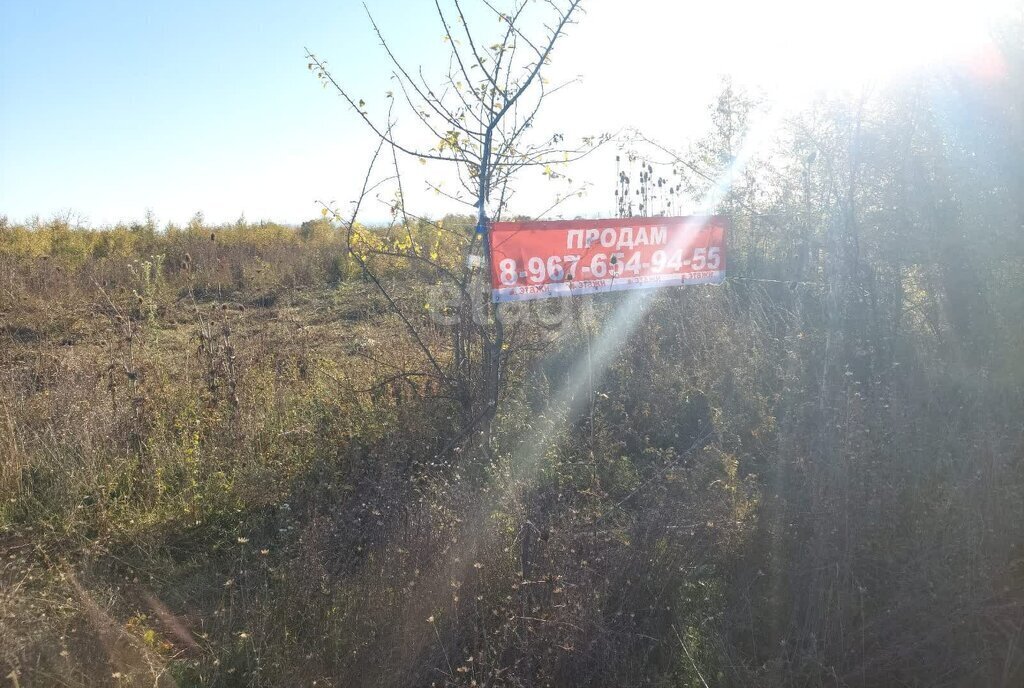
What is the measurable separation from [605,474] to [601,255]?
67.8 inches

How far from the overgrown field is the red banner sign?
38 centimetres

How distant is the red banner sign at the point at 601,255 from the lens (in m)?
4.50

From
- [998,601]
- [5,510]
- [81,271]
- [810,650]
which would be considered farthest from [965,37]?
[81,271]

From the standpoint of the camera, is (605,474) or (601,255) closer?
(605,474)

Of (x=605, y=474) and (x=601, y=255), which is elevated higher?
(x=601, y=255)

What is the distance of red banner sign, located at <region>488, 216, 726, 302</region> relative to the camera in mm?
4504

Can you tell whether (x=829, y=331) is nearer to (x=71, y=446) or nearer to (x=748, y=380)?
(x=748, y=380)

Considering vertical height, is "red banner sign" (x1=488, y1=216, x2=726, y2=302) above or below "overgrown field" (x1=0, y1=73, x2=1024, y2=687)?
above

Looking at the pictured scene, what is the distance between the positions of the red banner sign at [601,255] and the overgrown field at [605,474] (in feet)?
1.24

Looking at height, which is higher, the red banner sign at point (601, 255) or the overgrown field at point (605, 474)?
the red banner sign at point (601, 255)

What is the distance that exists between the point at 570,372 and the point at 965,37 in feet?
12.2

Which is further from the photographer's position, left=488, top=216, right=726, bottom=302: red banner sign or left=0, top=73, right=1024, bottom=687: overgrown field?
left=488, top=216, right=726, bottom=302: red banner sign

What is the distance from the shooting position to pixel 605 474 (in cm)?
396

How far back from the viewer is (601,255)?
16.5ft
